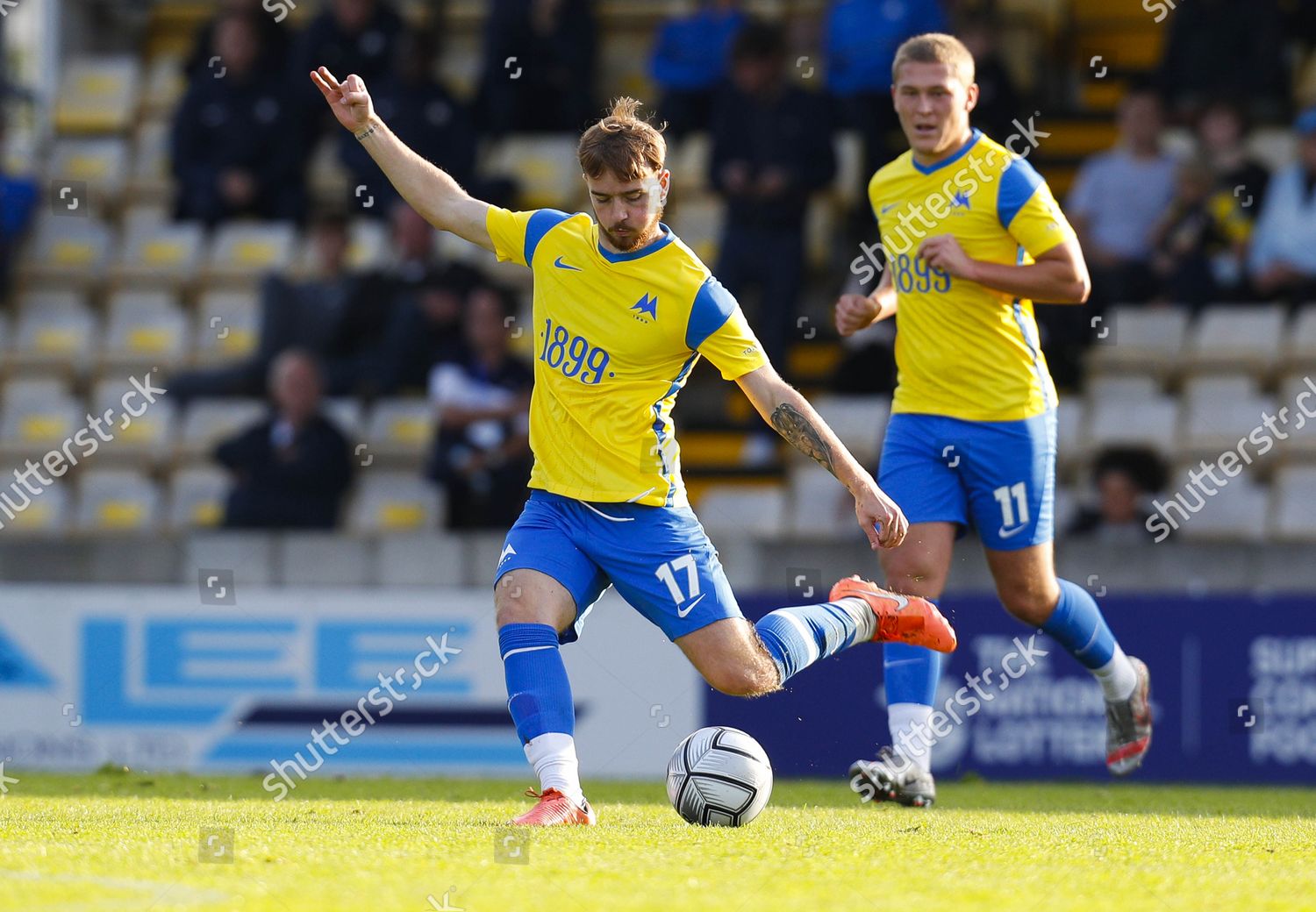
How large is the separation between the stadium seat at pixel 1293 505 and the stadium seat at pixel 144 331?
7.99 metres

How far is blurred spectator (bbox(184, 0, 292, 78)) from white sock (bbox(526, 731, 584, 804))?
1008 cm

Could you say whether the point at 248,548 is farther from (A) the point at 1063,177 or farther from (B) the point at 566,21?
(A) the point at 1063,177

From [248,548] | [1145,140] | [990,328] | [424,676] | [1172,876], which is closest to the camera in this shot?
[1172,876]

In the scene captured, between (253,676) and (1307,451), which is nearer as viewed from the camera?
(253,676)

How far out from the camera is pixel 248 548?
1148 centimetres

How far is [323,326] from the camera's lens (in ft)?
43.6

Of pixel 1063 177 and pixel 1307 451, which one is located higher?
pixel 1063 177

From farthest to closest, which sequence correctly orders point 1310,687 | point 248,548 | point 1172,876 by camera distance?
point 248,548 → point 1310,687 → point 1172,876

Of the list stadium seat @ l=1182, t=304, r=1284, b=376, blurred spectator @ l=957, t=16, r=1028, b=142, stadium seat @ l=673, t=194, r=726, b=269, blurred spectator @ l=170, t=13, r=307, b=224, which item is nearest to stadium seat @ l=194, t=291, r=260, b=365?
blurred spectator @ l=170, t=13, r=307, b=224

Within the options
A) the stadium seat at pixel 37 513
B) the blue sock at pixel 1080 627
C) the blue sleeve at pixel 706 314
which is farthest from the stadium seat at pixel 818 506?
the blue sleeve at pixel 706 314

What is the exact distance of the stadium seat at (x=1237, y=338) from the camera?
1198 centimetres

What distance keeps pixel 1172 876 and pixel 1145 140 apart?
8.59 m

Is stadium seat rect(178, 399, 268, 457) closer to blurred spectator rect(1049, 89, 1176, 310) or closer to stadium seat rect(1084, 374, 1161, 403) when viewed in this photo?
stadium seat rect(1084, 374, 1161, 403)

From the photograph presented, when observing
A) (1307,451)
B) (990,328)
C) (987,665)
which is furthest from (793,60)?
(990,328)
